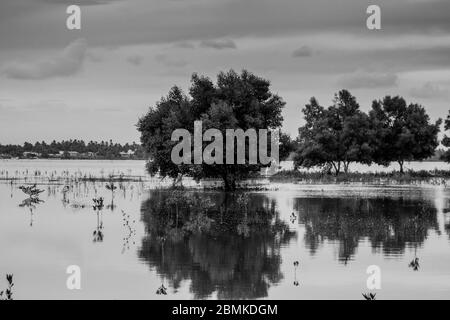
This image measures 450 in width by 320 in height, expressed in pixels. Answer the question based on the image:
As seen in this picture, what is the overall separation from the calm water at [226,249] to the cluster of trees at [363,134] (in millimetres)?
53045

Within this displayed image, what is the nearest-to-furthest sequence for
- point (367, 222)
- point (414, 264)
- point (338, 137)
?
point (414, 264), point (367, 222), point (338, 137)

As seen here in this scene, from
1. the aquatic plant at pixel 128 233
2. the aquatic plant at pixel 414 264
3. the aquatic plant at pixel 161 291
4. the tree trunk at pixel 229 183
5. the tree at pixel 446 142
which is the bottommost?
the aquatic plant at pixel 161 291

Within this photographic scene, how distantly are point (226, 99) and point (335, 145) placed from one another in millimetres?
34745

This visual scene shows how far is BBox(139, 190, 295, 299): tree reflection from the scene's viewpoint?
2620cm

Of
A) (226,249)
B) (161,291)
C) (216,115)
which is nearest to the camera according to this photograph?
(161,291)

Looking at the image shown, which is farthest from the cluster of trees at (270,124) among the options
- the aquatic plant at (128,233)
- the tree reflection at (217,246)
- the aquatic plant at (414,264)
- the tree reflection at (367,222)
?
the aquatic plant at (414,264)

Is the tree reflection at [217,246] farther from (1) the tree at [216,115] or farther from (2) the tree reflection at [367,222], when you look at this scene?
(1) the tree at [216,115]

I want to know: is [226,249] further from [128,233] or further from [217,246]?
[128,233]

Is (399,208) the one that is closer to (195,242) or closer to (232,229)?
(232,229)

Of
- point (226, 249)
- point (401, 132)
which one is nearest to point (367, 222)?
point (226, 249)

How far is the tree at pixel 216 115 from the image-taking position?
2989 inches

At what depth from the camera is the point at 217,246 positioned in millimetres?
34125

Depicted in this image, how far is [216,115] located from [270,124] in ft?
32.2

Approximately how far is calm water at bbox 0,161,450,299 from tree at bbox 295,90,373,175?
52.3 m
